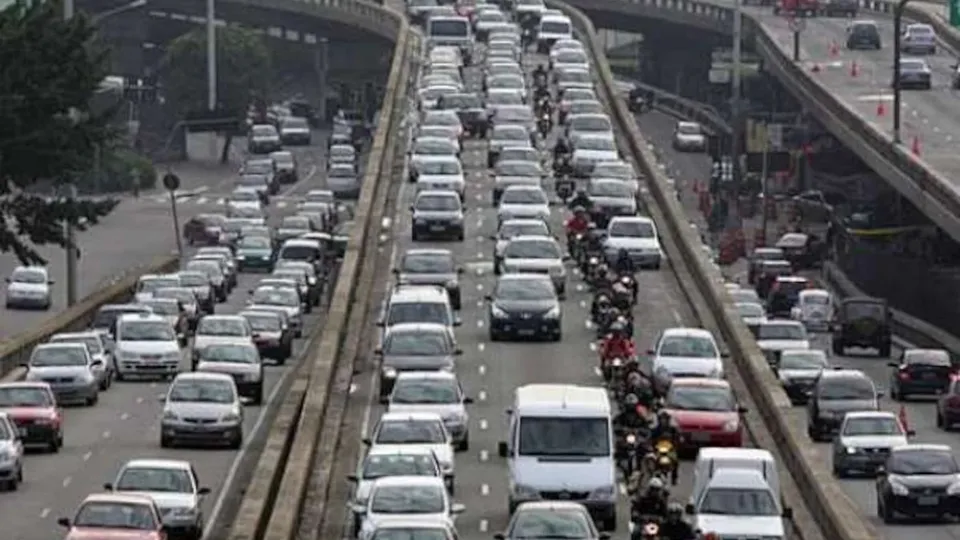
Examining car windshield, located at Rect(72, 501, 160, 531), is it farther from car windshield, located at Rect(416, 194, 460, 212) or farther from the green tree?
the green tree

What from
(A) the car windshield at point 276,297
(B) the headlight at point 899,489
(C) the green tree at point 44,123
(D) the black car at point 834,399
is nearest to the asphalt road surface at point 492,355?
(A) the car windshield at point 276,297

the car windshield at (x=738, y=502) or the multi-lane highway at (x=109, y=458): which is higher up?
the car windshield at (x=738, y=502)

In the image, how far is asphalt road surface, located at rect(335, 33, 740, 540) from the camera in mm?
54750

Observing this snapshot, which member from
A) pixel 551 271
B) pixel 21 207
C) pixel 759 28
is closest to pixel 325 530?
pixel 551 271

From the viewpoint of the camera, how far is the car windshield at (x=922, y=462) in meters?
57.0

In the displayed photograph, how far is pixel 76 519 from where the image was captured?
47.2 metres

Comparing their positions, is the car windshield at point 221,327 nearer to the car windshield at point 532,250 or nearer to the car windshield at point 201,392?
the car windshield at point 532,250

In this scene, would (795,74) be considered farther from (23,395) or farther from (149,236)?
(23,395)

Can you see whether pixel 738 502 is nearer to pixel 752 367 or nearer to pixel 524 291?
pixel 752 367

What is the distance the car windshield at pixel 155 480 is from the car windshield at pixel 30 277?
2354 inches

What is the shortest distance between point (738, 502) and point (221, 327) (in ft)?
93.6

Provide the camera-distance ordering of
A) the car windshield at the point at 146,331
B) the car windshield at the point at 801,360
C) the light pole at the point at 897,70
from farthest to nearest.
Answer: the light pole at the point at 897,70, the car windshield at the point at 801,360, the car windshield at the point at 146,331

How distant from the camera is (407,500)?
156 feet

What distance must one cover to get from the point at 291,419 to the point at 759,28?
101m
